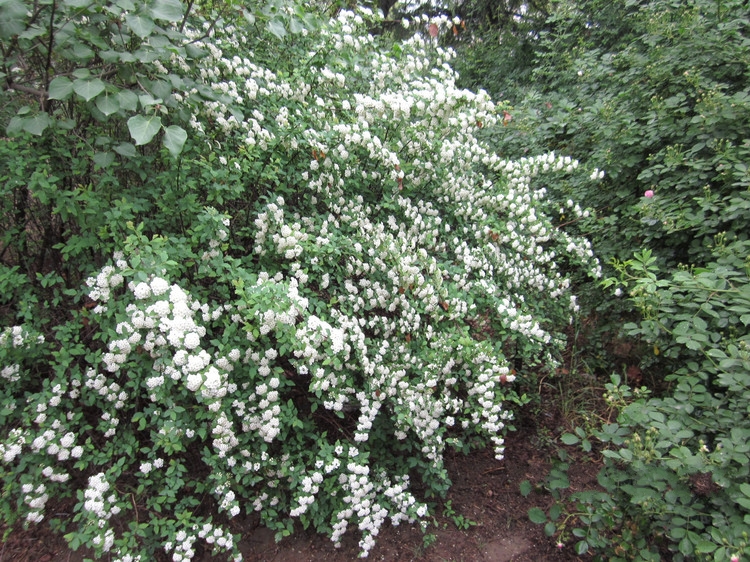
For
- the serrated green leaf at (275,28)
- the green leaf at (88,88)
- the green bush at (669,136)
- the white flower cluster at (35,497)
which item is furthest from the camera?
the green bush at (669,136)

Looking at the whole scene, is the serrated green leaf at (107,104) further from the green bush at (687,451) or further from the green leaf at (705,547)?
the green leaf at (705,547)

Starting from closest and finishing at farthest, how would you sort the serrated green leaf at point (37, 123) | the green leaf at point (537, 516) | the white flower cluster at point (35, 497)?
the serrated green leaf at point (37, 123), the white flower cluster at point (35, 497), the green leaf at point (537, 516)

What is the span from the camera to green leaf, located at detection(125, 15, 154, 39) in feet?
6.11

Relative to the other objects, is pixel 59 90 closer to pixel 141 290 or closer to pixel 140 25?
pixel 140 25

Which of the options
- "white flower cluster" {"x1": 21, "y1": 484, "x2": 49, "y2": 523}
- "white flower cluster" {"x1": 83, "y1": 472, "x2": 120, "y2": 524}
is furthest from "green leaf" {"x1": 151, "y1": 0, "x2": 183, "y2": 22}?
"white flower cluster" {"x1": 21, "y1": 484, "x2": 49, "y2": 523}

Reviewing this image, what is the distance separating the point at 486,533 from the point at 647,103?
3537 millimetres

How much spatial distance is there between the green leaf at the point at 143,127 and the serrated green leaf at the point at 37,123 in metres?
0.45

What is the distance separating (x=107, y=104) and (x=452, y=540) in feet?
9.15

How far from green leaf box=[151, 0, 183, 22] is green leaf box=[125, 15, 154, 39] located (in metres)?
0.05

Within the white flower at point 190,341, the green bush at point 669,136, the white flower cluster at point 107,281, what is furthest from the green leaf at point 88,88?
the green bush at point 669,136

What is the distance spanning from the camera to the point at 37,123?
2.02 meters

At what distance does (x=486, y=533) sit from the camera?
2754 mm

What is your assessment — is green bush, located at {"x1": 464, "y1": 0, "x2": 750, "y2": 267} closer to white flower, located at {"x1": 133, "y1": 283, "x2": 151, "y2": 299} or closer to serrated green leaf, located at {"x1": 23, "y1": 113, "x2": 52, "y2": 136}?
white flower, located at {"x1": 133, "y1": 283, "x2": 151, "y2": 299}

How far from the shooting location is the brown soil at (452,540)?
2.57m
